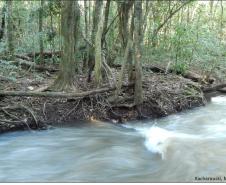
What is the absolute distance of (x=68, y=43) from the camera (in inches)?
430

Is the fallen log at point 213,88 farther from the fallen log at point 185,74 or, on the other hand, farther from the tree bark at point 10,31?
the tree bark at point 10,31

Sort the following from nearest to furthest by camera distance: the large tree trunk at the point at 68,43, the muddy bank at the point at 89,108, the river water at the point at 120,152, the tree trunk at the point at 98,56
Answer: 1. the river water at the point at 120,152
2. the muddy bank at the point at 89,108
3. the large tree trunk at the point at 68,43
4. the tree trunk at the point at 98,56

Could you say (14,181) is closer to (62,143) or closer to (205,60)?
(62,143)

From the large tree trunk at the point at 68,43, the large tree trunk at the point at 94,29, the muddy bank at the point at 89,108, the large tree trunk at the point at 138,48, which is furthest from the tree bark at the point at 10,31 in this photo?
the large tree trunk at the point at 138,48

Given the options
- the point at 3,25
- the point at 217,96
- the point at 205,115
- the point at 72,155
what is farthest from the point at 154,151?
the point at 3,25

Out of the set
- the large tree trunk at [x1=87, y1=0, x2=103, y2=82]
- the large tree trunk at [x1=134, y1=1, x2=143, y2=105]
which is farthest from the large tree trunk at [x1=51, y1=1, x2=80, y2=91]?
the large tree trunk at [x1=134, y1=1, x2=143, y2=105]

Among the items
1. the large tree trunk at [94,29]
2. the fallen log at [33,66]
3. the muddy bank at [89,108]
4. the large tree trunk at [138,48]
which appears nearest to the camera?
the muddy bank at [89,108]

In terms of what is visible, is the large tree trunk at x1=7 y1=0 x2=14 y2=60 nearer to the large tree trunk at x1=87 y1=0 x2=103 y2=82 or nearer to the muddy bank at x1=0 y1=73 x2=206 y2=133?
the large tree trunk at x1=87 y1=0 x2=103 y2=82

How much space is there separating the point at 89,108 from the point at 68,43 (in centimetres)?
166

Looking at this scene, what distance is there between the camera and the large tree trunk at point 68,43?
1078 centimetres

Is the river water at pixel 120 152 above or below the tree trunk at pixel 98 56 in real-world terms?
below

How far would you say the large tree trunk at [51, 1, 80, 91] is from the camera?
10.8m

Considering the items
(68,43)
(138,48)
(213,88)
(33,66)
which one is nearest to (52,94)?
(68,43)

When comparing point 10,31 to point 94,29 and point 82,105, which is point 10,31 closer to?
point 94,29
